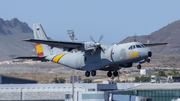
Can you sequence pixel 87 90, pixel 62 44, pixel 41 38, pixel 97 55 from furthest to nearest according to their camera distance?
1. pixel 87 90
2. pixel 41 38
3. pixel 62 44
4. pixel 97 55

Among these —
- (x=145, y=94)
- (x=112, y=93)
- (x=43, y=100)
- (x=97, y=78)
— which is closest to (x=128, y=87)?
(x=145, y=94)

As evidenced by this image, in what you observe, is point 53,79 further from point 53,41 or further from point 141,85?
point 53,41

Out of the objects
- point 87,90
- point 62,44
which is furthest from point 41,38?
point 87,90

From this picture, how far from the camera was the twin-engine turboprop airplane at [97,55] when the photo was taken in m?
53.9

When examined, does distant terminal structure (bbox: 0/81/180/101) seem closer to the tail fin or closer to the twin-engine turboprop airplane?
the tail fin

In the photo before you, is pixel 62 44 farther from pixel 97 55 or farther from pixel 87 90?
pixel 87 90

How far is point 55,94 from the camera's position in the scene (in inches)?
3081

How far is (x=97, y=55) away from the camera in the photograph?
57594 mm

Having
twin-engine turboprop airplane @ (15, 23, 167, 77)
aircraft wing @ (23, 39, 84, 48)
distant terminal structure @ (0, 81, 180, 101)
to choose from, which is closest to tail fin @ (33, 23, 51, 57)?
twin-engine turboprop airplane @ (15, 23, 167, 77)

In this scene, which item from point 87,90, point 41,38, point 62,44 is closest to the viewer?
point 62,44

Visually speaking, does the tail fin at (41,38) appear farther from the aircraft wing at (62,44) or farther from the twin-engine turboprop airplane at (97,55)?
the aircraft wing at (62,44)

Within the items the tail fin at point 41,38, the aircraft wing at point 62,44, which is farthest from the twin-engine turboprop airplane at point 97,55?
the tail fin at point 41,38

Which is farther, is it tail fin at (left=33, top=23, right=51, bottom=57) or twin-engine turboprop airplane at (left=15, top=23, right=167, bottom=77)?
tail fin at (left=33, top=23, right=51, bottom=57)

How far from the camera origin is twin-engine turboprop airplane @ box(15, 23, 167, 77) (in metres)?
53.9
